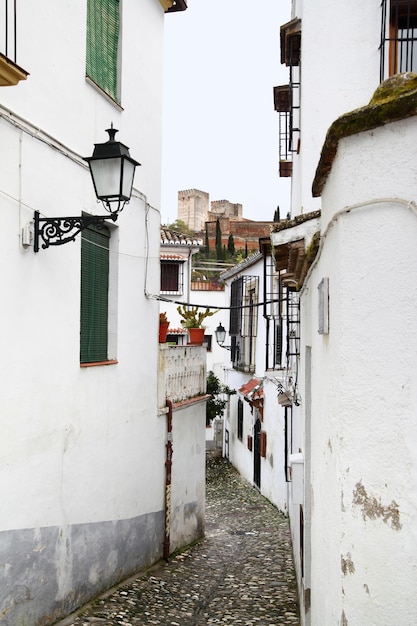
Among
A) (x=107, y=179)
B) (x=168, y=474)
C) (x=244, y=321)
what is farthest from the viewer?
(x=244, y=321)

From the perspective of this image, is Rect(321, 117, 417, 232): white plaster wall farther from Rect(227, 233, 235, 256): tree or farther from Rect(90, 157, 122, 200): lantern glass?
Rect(227, 233, 235, 256): tree

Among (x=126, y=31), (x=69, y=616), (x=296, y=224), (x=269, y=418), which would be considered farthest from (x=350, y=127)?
(x=269, y=418)

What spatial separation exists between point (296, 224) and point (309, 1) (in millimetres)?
4032

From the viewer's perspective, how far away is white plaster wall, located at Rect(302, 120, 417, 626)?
9.70 feet

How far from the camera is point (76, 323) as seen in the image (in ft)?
24.8

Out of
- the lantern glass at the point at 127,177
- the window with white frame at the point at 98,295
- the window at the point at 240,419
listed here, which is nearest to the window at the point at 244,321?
the window at the point at 240,419

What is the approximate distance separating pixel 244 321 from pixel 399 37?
16.5 meters

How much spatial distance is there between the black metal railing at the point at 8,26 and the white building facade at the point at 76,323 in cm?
6

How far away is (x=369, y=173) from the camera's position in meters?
3.12

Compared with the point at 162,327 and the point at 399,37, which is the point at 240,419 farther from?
the point at 399,37

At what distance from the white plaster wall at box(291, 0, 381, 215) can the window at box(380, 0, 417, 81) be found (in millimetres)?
296

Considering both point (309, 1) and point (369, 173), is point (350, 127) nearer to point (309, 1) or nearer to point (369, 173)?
point (369, 173)

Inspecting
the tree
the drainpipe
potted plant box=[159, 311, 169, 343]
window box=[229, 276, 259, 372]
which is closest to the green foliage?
window box=[229, 276, 259, 372]

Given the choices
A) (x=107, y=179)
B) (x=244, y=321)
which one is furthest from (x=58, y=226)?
(x=244, y=321)
